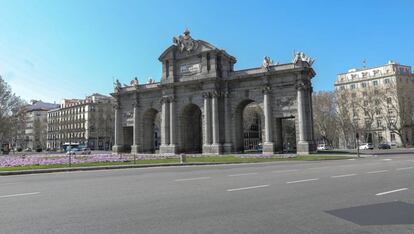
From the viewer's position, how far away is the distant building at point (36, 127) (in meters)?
135

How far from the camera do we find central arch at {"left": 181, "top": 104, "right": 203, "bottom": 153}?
177ft

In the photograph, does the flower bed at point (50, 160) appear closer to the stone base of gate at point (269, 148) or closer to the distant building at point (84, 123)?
the stone base of gate at point (269, 148)

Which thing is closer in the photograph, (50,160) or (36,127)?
(50,160)

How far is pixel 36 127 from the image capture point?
5182 inches

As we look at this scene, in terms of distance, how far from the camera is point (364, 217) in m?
7.36

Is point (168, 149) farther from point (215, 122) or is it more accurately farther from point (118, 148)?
point (118, 148)

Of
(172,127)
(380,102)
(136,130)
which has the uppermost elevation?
(380,102)

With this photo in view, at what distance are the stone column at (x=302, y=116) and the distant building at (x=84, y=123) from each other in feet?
243

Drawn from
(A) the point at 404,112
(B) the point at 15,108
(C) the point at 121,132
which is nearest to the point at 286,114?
(C) the point at 121,132

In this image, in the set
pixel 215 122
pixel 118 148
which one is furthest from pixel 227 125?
pixel 118 148

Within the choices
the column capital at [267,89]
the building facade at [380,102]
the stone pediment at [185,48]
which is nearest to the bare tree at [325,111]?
the building facade at [380,102]

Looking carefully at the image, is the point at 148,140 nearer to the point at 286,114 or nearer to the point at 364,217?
the point at 286,114

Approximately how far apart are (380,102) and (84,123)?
91273 millimetres

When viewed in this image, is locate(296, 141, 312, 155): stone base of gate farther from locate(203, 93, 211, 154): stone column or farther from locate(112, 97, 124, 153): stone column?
locate(112, 97, 124, 153): stone column
